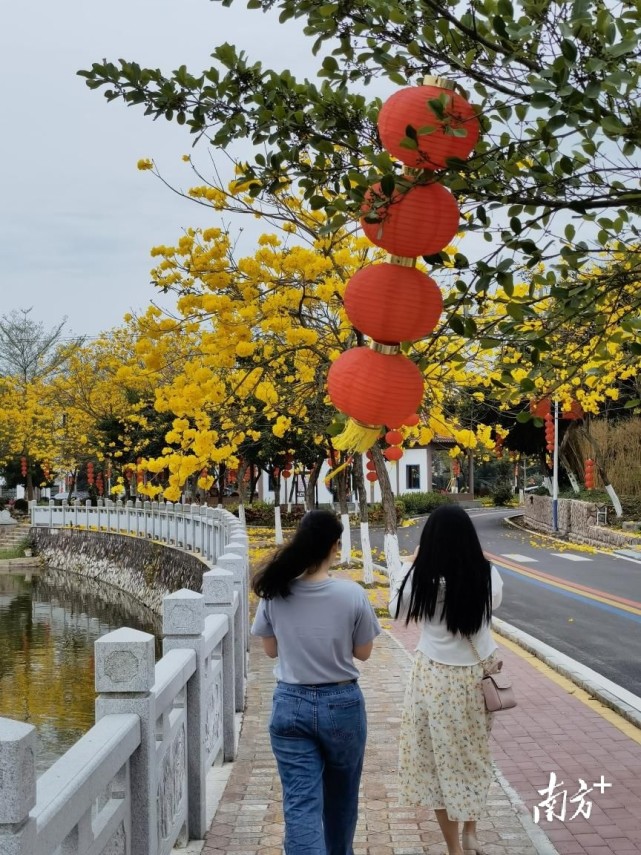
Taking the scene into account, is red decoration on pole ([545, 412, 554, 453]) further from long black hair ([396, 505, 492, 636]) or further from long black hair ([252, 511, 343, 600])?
long black hair ([252, 511, 343, 600])

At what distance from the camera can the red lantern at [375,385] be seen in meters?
4.25

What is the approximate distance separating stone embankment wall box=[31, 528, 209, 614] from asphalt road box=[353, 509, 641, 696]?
6133 mm

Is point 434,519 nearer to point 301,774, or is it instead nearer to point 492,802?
point 301,774

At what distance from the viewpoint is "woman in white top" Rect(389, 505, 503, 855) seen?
14.6ft

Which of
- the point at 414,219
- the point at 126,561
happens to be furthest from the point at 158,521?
the point at 414,219

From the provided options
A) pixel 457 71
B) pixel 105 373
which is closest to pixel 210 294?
pixel 457 71

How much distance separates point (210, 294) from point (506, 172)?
593 cm

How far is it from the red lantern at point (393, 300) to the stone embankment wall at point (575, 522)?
23.4 metres

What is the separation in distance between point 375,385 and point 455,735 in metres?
1.69

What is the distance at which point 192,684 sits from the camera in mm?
5000

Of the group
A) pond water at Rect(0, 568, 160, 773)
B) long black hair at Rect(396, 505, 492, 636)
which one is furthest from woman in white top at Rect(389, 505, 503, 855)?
pond water at Rect(0, 568, 160, 773)

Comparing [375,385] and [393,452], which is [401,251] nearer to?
[375,385]

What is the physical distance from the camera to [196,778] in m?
4.90

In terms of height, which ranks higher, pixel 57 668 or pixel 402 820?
pixel 402 820
